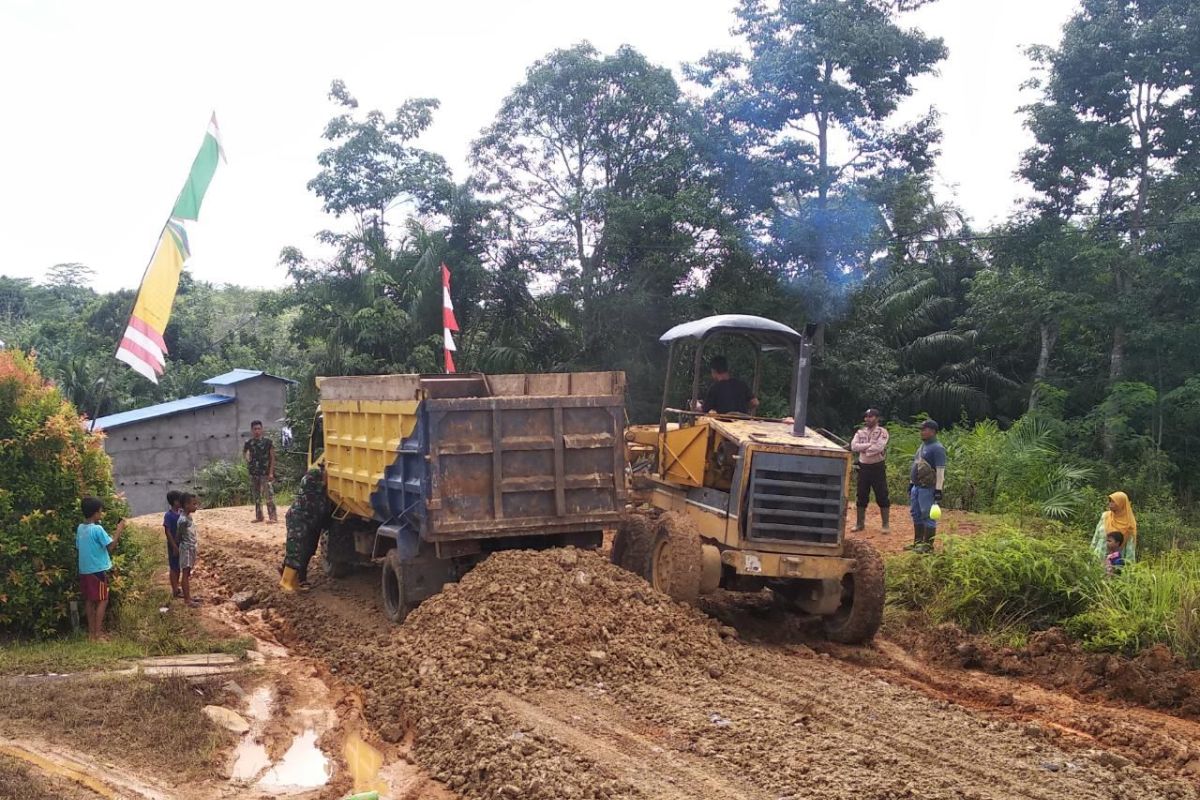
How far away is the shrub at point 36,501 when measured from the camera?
8586 mm

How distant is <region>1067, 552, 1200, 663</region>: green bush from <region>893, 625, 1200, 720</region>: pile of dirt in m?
0.14

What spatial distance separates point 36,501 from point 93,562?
74 cm

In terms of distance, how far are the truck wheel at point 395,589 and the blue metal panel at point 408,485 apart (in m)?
0.33

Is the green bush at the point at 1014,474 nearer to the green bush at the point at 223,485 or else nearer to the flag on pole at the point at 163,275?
the flag on pole at the point at 163,275

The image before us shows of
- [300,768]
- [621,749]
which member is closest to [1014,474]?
[621,749]

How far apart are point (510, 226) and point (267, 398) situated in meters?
8.59

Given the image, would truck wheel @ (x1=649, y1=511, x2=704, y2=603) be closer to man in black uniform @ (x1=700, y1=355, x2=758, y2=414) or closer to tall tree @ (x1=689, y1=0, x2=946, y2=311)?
man in black uniform @ (x1=700, y1=355, x2=758, y2=414)

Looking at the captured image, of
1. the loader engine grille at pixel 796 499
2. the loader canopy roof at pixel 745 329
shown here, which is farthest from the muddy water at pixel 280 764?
the loader canopy roof at pixel 745 329

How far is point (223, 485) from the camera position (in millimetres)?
23359

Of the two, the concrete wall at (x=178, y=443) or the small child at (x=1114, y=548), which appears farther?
the concrete wall at (x=178, y=443)

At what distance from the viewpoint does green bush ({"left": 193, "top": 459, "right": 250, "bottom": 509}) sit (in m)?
22.9

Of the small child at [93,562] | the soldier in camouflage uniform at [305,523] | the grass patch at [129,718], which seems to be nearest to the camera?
the grass patch at [129,718]

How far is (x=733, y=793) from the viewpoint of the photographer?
4988mm

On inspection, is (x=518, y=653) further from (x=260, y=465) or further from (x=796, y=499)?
(x=260, y=465)
